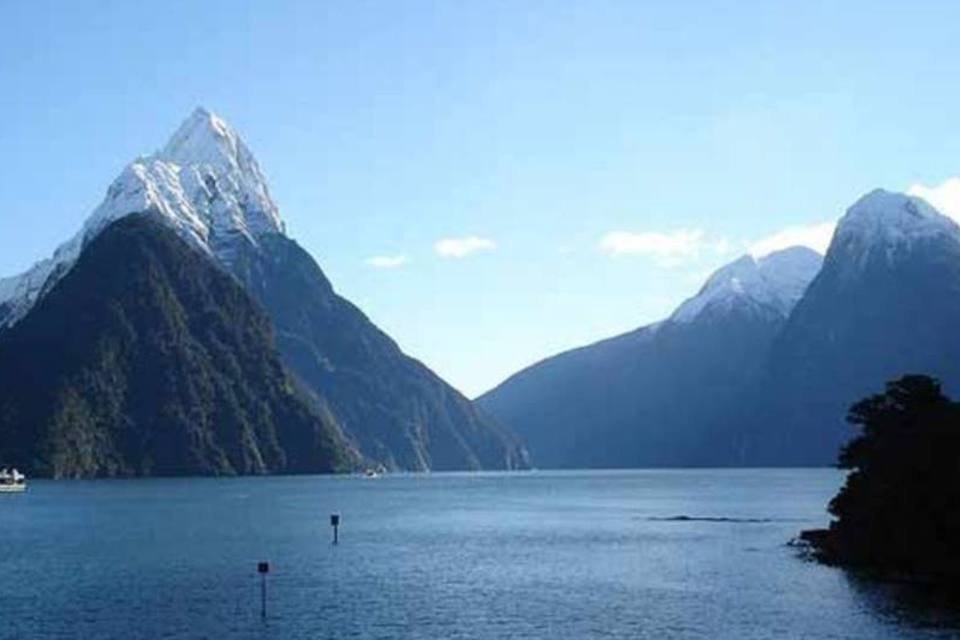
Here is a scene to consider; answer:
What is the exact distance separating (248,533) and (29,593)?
7005 centimetres

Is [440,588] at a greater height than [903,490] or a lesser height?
lesser

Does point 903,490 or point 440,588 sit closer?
point 440,588

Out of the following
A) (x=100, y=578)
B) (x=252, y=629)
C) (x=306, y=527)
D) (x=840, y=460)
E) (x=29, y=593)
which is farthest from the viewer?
(x=306, y=527)

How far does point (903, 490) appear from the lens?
114 metres

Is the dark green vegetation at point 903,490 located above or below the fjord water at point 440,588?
above

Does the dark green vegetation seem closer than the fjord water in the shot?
No

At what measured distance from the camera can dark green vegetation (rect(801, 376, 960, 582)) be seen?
111 metres

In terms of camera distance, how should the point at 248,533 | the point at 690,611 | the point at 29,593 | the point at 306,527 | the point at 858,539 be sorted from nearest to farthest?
the point at 690,611 → the point at 29,593 → the point at 858,539 → the point at 248,533 → the point at 306,527

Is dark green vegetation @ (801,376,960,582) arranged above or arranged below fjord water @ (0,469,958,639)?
above

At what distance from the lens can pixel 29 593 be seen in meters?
105

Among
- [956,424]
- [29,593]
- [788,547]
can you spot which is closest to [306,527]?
[788,547]

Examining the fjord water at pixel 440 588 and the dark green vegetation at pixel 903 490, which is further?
the dark green vegetation at pixel 903 490

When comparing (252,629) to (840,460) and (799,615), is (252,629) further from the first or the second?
(840,460)

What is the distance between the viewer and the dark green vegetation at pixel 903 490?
363ft
